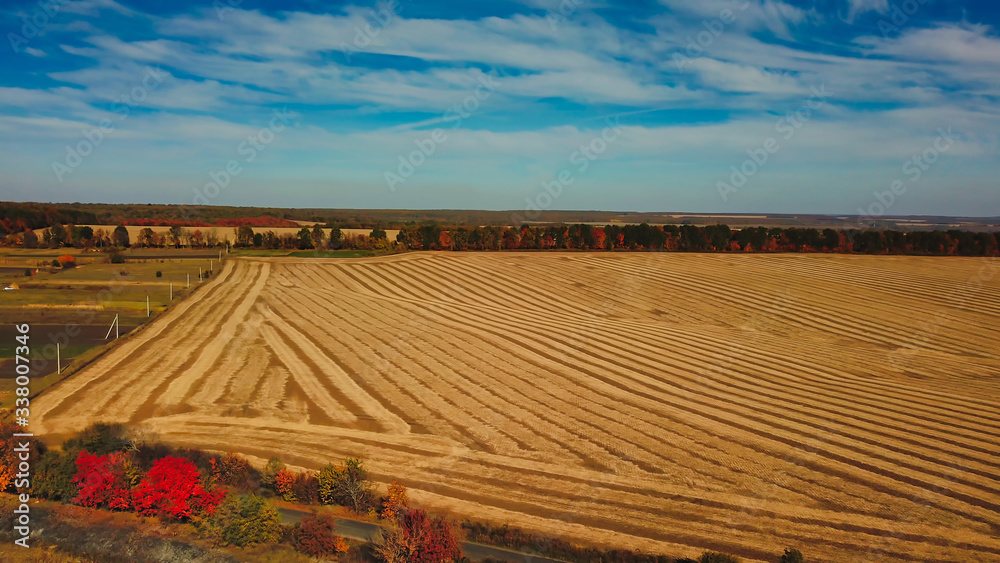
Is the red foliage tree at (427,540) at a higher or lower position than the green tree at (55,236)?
lower

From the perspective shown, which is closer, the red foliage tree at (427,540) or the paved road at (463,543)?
the red foliage tree at (427,540)

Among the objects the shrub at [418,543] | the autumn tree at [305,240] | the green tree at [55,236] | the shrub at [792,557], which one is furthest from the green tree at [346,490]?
the green tree at [55,236]

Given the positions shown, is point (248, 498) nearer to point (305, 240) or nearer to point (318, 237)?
point (318, 237)

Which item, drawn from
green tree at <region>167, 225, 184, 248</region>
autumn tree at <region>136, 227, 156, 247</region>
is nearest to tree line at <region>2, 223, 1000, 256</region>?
autumn tree at <region>136, 227, 156, 247</region>

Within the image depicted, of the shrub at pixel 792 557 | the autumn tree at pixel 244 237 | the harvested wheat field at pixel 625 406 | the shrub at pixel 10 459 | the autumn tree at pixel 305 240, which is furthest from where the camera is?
the autumn tree at pixel 244 237

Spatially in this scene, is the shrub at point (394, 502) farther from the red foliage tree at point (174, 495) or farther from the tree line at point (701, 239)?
→ the tree line at point (701, 239)

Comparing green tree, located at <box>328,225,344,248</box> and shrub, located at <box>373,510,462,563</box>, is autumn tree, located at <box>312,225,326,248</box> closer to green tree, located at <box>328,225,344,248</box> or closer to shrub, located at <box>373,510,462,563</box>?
green tree, located at <box>328,225,344,248</box>

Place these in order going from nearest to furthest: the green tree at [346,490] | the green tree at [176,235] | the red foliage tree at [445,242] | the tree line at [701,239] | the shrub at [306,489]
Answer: the green tree at [346,490] < the shrub at [306,489] < the tree line at [701,239] < the red foliage tree at [445,242] < the green tree at [176,235]

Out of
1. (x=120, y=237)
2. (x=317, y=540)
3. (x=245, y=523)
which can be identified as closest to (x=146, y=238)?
(x=120, y=237)
